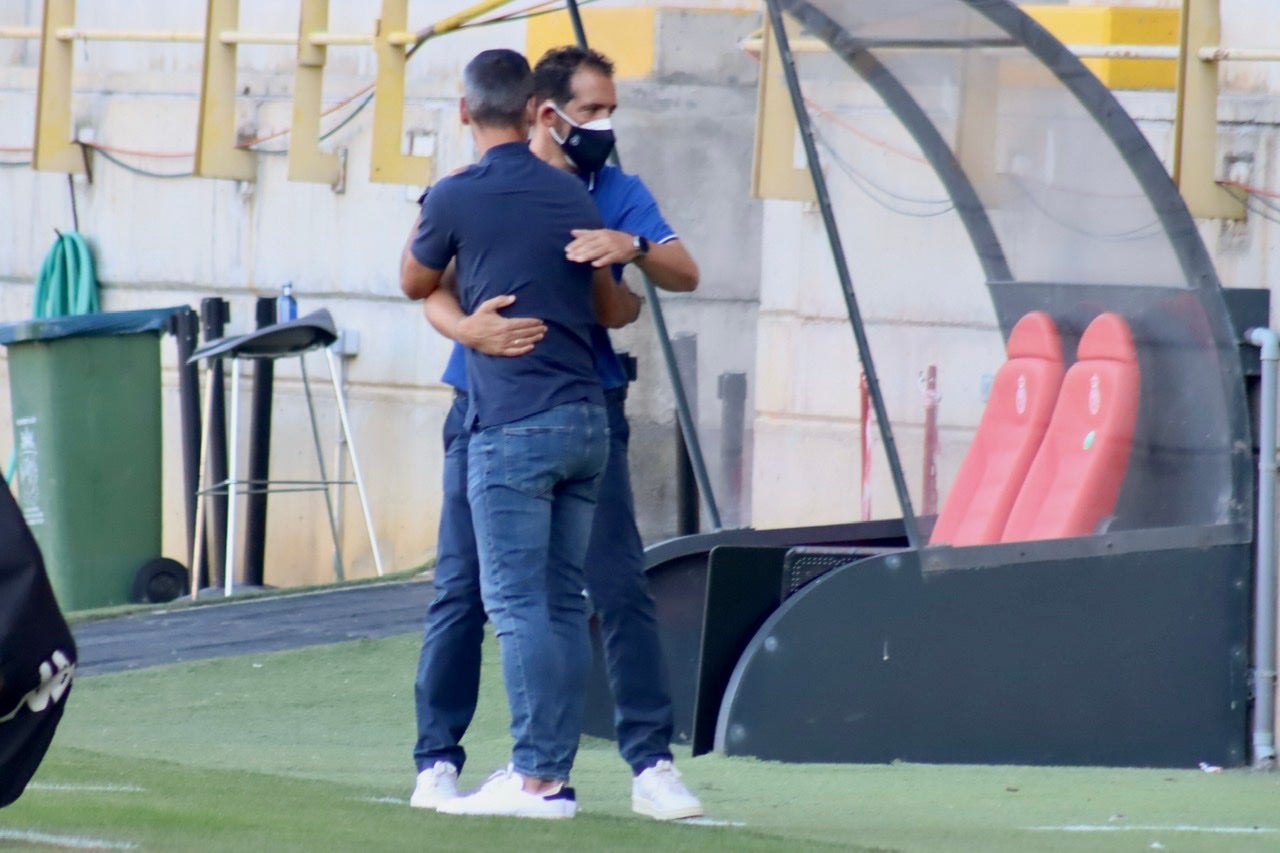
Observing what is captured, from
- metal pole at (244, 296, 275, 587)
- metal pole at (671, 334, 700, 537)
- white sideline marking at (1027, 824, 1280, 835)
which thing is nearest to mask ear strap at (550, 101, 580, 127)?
white sideline marking at (1027, 824, 1280, 835)

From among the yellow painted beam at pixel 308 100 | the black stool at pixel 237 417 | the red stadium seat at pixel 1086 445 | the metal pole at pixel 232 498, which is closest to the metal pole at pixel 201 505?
the black stool at pixel 237 417

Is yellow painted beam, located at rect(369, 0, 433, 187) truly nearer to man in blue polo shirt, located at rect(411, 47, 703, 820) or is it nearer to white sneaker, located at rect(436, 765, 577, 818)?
man in blue polo shirt, located at rect(411, 47, 703, 820)

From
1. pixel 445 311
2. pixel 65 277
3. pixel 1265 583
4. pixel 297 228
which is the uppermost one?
pixel 297 228

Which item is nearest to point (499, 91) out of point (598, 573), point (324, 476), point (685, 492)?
point (598, 573)

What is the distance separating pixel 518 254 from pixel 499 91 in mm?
353

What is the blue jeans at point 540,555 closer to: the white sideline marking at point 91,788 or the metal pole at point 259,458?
the white sideline marking at point 91,788

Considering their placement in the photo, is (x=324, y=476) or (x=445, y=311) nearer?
(x=445, y=311)

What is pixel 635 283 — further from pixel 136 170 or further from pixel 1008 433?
pixel 136 170

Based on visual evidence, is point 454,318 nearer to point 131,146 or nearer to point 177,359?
point 177,359

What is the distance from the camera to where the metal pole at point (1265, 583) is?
6363 millimetres

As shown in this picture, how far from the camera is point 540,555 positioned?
15.1 ft

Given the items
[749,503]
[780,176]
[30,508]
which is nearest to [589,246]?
[749,503]

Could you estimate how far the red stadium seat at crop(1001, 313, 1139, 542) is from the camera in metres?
6.47

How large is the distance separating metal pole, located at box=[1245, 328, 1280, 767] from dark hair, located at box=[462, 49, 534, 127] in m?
2.74
